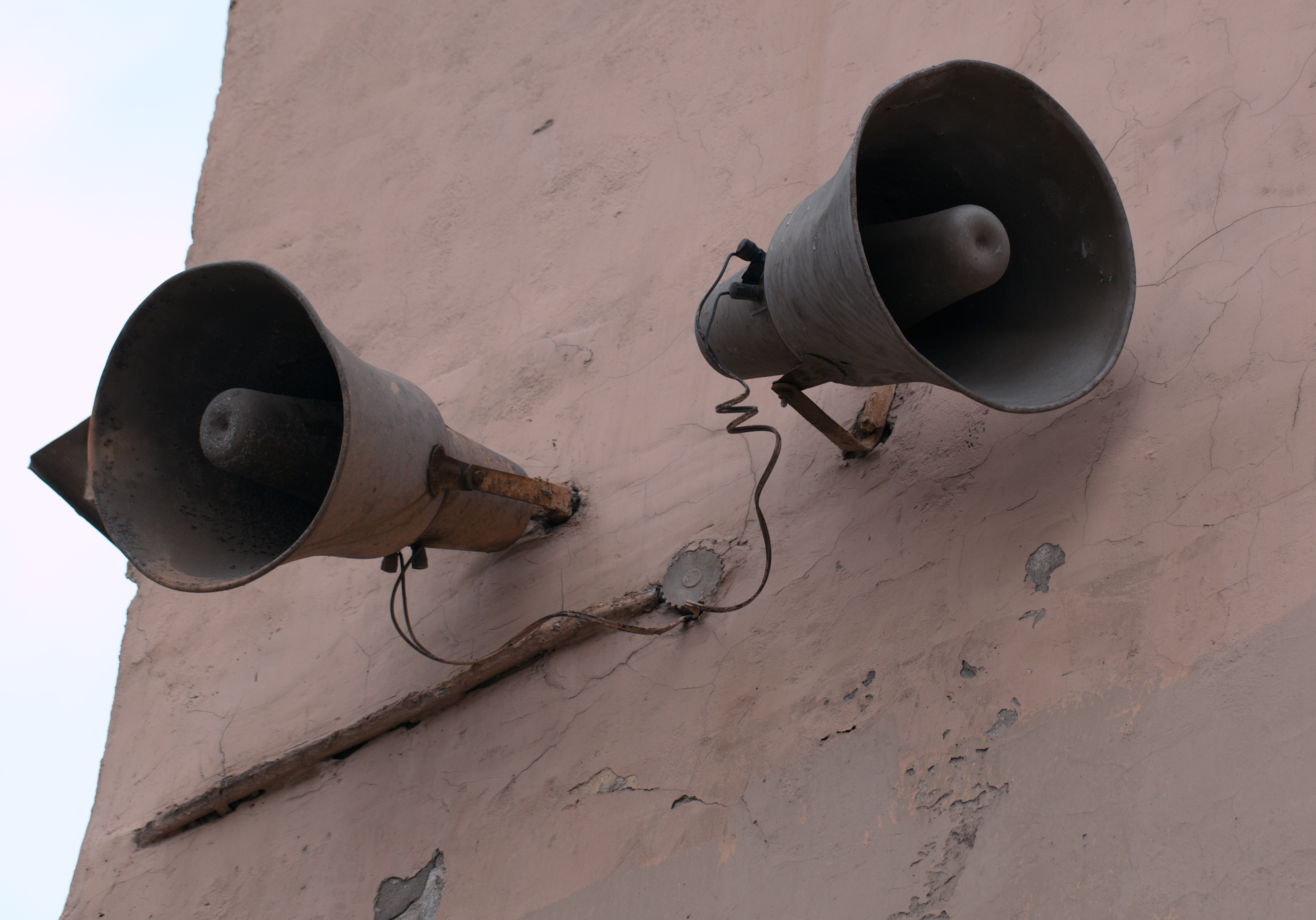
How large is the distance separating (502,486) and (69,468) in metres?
1.04

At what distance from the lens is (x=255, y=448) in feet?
6.39

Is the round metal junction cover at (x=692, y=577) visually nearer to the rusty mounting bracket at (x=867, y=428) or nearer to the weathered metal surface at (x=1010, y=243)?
the rusty mounting bracket at (x=867, y=428)

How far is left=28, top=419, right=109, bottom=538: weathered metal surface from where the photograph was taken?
8.18 ft

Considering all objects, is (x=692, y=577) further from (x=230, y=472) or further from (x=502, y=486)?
(x=230, y=472)

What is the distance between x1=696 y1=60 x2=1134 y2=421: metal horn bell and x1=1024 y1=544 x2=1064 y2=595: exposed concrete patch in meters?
0.24

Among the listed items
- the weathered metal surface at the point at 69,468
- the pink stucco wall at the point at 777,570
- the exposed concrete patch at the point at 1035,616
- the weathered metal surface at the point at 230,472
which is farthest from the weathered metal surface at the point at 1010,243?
the weathered metal surface at the point at 69,468

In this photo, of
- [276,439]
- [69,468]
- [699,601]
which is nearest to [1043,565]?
[699,601]

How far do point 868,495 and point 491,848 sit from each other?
0.95 metres

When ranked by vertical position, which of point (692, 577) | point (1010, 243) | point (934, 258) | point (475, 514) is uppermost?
point (934, 258)

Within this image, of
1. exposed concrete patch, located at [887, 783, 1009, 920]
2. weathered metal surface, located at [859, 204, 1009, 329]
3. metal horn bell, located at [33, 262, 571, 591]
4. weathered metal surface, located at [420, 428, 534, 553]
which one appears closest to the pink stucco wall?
exposed concrete patch, located at [887, 783, 1009, 920]

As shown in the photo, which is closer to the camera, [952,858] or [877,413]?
[952,858]

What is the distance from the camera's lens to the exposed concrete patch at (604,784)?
2.02 metres

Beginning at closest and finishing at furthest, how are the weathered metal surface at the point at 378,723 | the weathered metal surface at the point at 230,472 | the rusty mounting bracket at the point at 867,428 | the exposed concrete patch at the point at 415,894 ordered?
the weathered metal surface at the point at 230,472, the rusty mounting bracket at the point at 867,428, the exposed concrete patch at the point at 415,894, the weathered metal surface at the point at 378,723

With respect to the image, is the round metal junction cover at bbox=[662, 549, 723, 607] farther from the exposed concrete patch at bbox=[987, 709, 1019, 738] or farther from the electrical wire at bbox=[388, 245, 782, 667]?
the exposed concrete patch at bbox=[987, 709, 1019, 738]
